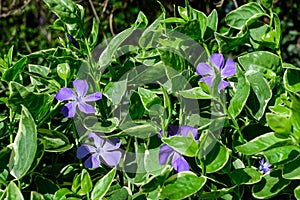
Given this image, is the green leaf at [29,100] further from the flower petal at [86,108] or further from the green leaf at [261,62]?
the green leaf at [261,62]

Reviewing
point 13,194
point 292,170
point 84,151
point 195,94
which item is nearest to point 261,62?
point 195,94

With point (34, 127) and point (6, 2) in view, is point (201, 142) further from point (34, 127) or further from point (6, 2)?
point (6, 2)

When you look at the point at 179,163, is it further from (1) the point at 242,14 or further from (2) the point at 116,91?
(1) the point at 242,14

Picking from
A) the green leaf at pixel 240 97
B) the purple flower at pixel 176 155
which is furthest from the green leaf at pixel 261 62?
the purple flower at pixel 176 155

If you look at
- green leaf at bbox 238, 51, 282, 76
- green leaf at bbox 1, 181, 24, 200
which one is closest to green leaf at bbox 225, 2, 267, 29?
green leaf at bbox 238, 51, 282, 76

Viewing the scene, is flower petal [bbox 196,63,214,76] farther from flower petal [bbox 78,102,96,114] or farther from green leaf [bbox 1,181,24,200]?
green leaf [bbox 1,181,24,200]
